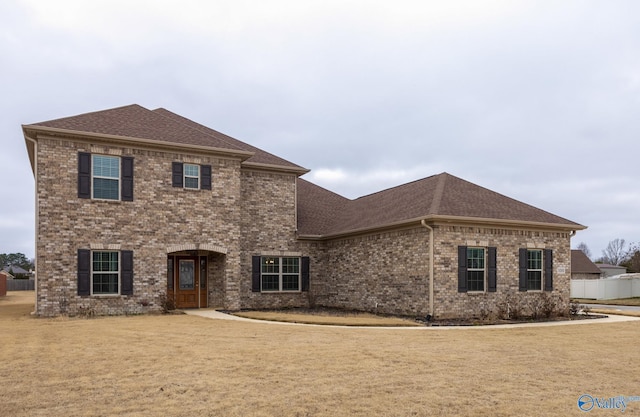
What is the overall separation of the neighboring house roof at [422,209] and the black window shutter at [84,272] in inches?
341

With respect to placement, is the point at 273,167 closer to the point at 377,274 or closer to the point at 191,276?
the point at 191,276

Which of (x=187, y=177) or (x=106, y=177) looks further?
(x=187, y=177)

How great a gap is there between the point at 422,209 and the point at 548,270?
18.1ft

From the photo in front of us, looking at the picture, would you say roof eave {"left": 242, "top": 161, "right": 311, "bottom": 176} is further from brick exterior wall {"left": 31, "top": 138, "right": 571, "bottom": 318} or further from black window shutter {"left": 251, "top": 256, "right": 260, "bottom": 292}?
black window shutter {"left": 251, "top": 256, "right": 260, "bottom": 292}

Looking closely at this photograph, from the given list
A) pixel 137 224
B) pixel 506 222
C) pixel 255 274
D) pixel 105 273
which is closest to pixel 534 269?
pixel 506 222

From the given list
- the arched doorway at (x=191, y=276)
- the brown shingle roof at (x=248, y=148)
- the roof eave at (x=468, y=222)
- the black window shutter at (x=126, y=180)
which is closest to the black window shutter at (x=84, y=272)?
the black window shutter at (x=126, y=180)

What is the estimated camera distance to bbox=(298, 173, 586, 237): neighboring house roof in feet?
56.6

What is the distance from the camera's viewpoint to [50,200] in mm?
16156

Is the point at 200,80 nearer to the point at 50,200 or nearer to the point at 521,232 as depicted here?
the point at 50,200

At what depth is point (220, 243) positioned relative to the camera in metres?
18.7

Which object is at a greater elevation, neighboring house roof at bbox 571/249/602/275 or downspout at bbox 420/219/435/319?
downspout at bbox 420/219/435/319

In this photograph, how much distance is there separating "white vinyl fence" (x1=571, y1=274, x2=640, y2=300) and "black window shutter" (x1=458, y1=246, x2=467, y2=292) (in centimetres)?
2331

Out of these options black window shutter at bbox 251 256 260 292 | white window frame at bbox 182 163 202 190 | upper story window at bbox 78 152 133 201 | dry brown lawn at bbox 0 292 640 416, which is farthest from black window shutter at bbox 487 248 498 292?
upper story window at bbox 78 152 133 201

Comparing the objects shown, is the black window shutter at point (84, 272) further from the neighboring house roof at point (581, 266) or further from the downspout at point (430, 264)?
the neighboring house roof at point (581, 266)
